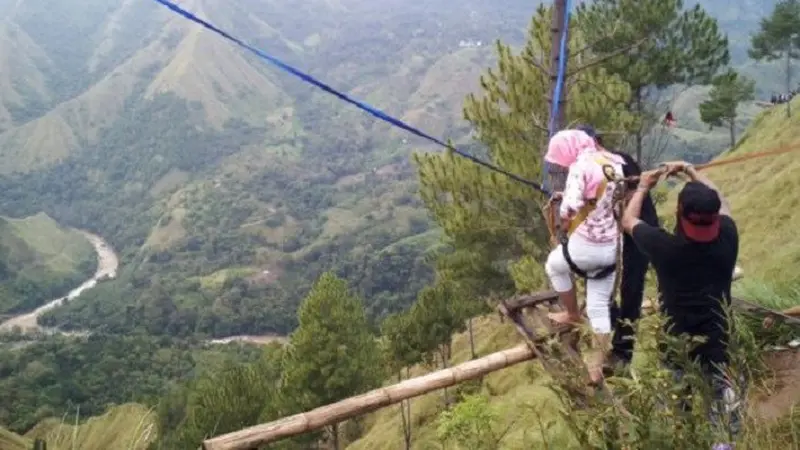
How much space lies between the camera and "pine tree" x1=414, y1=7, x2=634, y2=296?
11.8 m

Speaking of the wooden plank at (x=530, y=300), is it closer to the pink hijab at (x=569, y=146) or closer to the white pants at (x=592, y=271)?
the white pants at (x=592, y=271)

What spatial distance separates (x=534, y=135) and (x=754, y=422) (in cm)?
964

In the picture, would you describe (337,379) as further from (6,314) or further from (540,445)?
(6,314)

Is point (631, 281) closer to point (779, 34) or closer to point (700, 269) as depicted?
point (700, 269)

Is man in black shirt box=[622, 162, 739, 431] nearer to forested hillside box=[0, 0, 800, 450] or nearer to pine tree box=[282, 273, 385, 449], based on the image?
forested hillside box=[0, 0, 800, 450]

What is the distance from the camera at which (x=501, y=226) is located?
522 inches

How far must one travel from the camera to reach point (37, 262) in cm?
13775

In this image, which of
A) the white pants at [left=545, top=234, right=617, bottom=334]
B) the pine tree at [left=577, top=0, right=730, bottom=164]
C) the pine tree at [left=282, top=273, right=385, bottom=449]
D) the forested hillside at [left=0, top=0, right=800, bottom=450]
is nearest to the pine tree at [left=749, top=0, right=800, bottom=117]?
the forested hillside at [left=0, top=0, right=800, bottom=450]

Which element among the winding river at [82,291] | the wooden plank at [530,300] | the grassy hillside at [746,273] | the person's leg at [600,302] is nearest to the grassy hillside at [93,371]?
the winding river at [82,291]

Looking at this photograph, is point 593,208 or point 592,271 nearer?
point 593,208

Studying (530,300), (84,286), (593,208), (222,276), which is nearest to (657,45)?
(530,300)

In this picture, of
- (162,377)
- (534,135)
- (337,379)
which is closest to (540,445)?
(534,135)

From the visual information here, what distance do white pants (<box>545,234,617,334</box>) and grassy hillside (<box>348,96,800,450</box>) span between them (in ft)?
2.05

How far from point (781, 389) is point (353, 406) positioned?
9.77ft
